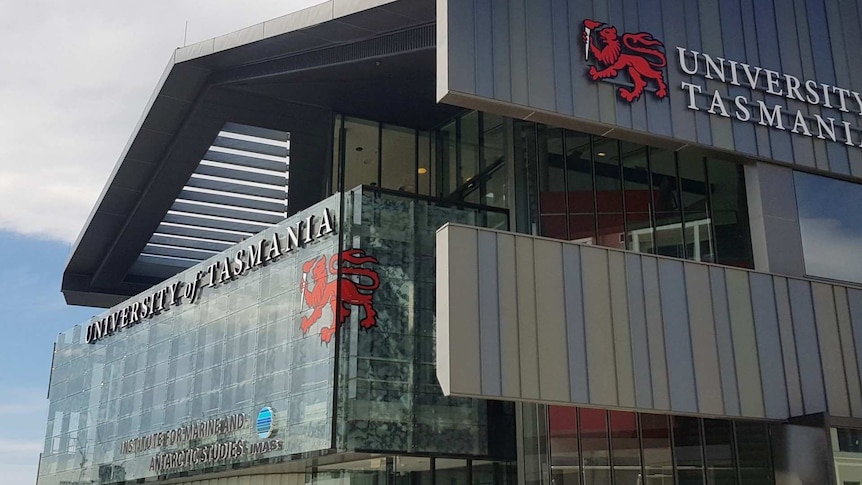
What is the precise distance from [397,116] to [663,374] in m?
11.7

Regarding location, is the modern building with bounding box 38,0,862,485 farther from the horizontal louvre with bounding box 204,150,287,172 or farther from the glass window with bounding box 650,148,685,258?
the horizontal louvre with bounding box 204,150,287,172

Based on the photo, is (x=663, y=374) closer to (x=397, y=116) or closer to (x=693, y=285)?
(x=693, y=285)

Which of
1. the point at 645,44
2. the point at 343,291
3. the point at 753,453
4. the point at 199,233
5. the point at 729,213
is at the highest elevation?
the point at 199,233

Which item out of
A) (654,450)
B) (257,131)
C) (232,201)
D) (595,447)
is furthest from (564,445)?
(232,201)

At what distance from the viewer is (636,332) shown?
49.3 feet

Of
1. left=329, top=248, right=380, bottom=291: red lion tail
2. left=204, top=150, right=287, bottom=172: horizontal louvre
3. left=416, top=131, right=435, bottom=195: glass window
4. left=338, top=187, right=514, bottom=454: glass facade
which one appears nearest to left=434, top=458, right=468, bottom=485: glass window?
left=338, top=187, right=514, bottom=454: glass facade

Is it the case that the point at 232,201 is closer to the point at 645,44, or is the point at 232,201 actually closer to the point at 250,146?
the point at 250,146

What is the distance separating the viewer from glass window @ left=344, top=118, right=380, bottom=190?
79.9 feet

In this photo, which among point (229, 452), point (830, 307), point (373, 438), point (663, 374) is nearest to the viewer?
point (663, 374)

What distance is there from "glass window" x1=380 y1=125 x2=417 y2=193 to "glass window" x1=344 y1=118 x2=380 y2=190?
0.21m

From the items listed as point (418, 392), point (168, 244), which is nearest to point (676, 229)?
point (418, 392)

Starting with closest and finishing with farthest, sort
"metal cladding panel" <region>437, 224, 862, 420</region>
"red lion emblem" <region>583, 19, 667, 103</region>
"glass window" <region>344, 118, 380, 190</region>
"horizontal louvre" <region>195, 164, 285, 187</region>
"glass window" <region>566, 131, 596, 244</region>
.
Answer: "metal cladding panel" <region>437, 224, 862, 420</region> < "red lion emblem" <region>583, 19, 667, 103</region> < "glass window" <region>566, 131, 596, 244</region> < "glass window" <region>344, 118, 380, 190</region> < "horizontal louvre" <region>195, 164, 285, 187</region>

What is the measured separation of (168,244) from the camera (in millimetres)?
32906

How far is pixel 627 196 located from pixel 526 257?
5695 mm
